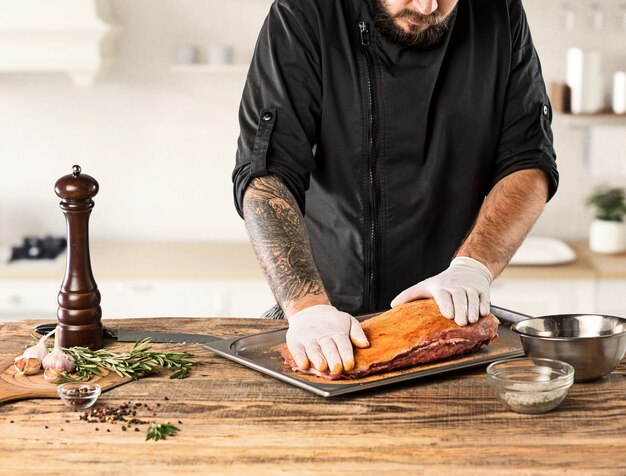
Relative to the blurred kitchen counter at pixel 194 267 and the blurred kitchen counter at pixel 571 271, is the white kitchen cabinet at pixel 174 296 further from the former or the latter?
the blurred kitchen counter at pixel 571 271

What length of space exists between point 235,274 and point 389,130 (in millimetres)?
1761

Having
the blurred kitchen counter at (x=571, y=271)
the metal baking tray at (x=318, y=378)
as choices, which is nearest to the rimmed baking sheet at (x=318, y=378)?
the metal baking tray at (x=318, y=378)

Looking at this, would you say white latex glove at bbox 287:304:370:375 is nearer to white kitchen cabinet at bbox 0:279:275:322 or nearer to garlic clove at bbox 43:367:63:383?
garlic clove at bbox 43:367:63:383

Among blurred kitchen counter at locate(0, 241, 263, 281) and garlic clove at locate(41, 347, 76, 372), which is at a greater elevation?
garlic clove at locate(41, 347, 76, 372)

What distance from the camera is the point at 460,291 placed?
68.6 inches

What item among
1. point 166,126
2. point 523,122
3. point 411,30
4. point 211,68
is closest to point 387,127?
point 411,30

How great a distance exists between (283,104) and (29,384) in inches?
36.0

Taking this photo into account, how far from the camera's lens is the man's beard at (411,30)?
7.11 feet

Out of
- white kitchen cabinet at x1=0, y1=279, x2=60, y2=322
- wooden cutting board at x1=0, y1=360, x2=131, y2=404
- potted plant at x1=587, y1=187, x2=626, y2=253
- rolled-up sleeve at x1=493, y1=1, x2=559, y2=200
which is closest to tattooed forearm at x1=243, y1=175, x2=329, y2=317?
wooden cutting board at x1=0, y1=360, x2=131, y2=404

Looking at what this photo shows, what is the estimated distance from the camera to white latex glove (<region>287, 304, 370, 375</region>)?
5.09 ft

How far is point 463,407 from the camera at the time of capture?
1438mm

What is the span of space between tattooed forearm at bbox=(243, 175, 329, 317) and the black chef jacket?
0.28 feet

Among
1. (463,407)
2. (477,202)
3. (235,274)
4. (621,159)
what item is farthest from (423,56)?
(621,159)

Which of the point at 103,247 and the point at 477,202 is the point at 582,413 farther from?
the point at 103,247
